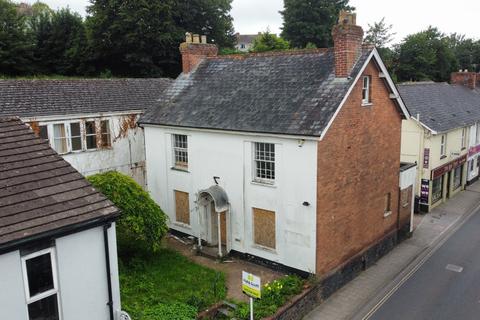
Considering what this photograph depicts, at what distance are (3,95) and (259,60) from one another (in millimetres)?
13073

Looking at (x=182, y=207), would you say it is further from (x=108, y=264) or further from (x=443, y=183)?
(x=443, y=183)

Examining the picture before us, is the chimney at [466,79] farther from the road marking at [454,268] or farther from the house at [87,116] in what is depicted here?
the house at [87,116]

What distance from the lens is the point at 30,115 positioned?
69.3 feet

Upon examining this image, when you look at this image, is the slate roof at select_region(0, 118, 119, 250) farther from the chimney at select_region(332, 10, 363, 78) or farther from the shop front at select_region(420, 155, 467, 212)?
the shop front at select_region(420, 155, 467, 212)

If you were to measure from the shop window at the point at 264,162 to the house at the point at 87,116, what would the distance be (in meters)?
10.7

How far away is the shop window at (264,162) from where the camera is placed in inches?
687

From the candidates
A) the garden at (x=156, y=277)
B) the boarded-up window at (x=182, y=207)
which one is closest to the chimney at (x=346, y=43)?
the garden at (x=156, y=277)

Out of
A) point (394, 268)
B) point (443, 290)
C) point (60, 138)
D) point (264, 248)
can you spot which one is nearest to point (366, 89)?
point (264, 248)

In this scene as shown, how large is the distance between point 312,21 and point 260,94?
45.8m

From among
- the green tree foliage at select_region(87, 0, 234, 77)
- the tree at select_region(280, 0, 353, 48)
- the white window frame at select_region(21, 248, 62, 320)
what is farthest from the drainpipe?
the tree at select_region(280, 0, 353, 48)

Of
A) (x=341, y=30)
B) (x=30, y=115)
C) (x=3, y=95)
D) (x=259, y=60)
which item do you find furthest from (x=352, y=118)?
(x=3, y=95)

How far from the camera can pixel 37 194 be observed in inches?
385

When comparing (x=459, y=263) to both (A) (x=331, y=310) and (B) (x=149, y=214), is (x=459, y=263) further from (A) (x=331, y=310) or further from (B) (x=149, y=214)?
(B) (x=149, y=214)

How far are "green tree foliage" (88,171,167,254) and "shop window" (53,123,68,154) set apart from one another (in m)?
6.20
